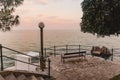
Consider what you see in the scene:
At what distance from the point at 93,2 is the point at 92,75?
209 inches

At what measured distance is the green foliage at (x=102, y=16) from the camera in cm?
1264

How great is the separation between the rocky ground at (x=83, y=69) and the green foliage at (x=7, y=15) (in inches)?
183

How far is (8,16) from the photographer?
43.6 feet

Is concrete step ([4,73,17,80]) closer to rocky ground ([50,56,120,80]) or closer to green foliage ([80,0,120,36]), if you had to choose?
rocky ground ([50,56,120,80])

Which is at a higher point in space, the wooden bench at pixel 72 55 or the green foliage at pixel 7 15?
the green foliage at pixel 7 15

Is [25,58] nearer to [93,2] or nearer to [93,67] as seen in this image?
[93,67]

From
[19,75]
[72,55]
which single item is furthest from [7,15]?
[72,55]

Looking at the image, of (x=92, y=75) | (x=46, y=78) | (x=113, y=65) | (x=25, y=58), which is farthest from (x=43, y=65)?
(x=113, y=65)

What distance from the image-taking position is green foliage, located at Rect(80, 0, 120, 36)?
1264cm

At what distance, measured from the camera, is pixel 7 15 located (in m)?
13.2

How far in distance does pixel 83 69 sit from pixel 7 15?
7.43 m

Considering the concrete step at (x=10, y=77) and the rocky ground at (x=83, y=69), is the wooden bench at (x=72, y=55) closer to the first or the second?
the rocky ground at (x=83, y=69)

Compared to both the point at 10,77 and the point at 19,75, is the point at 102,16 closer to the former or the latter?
the point at 19,75

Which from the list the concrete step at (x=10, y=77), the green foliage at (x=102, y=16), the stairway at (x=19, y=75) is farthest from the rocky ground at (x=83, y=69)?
the concrete step at (x=10, y=77)
